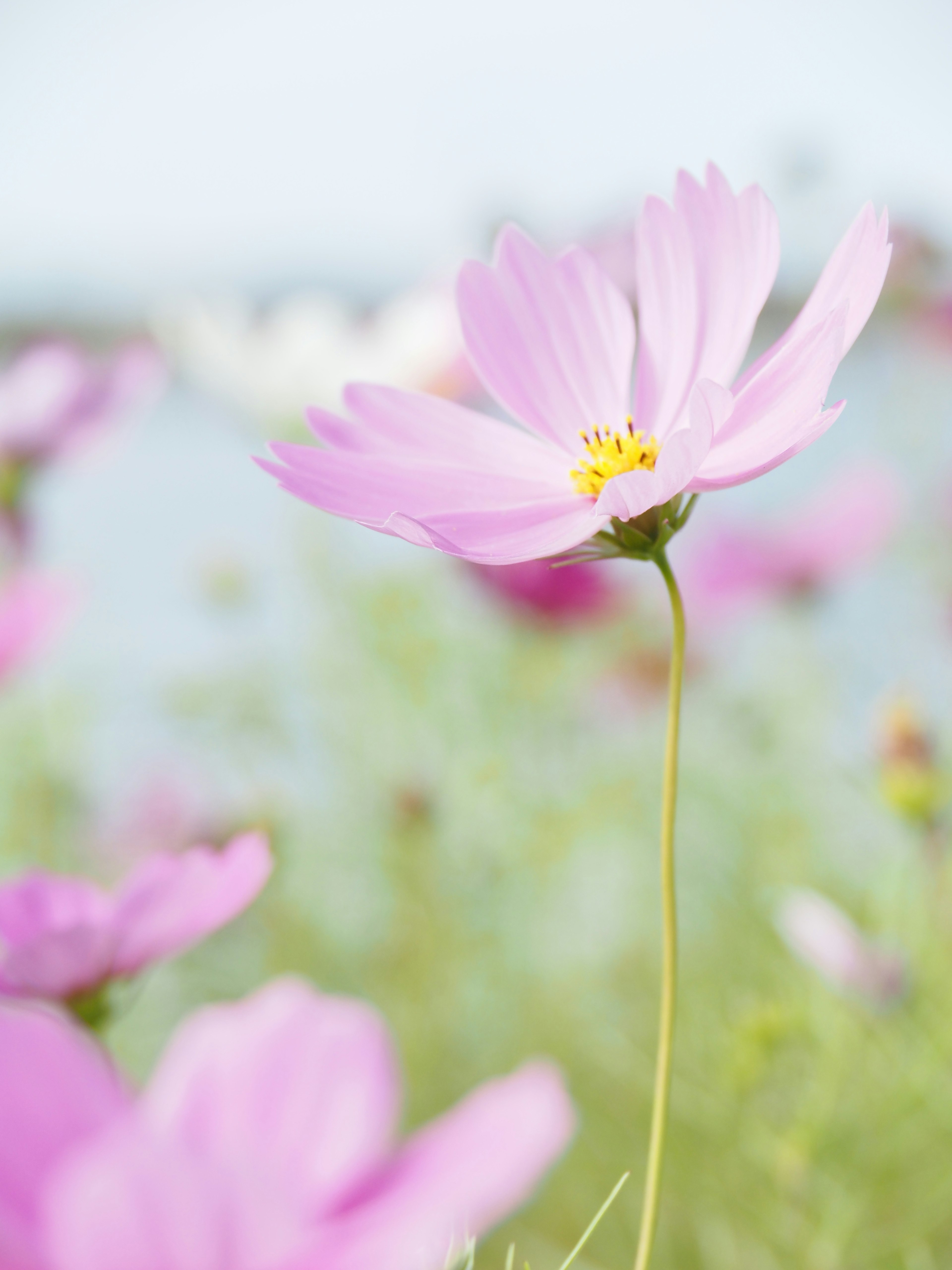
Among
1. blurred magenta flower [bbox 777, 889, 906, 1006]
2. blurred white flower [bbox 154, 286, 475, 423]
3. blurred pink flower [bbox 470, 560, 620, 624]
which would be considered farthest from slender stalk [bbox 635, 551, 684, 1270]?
blurred white flower [bbox 154, 286, 475, 423]

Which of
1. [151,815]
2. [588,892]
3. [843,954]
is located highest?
[843,954]

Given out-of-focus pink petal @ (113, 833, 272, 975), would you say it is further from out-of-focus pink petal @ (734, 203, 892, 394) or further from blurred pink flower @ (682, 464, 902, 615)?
blurred pink flower @ (682, 464, 902, 615)

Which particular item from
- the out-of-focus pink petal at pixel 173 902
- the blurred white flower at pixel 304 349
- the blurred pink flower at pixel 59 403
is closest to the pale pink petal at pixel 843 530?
the blurred white flower at pixel 304 349

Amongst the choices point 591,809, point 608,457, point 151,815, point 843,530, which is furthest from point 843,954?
point 151,815

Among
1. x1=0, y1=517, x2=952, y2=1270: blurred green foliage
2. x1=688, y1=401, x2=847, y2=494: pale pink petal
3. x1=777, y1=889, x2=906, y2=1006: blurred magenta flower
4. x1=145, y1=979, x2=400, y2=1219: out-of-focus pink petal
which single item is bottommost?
x1=0, y1=517, x2=952, y2=1270: blurred green foliage

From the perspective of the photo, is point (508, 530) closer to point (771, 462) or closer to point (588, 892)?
point (771, 462)
